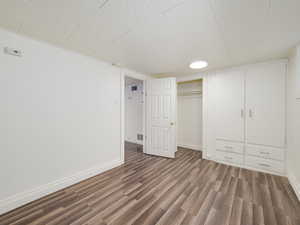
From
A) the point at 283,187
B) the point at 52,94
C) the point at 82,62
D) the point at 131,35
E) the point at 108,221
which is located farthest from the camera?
the point at 82,62

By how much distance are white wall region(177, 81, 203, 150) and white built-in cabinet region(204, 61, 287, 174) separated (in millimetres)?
707

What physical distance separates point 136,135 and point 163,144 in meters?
1.74

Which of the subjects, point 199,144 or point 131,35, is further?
point 199,144

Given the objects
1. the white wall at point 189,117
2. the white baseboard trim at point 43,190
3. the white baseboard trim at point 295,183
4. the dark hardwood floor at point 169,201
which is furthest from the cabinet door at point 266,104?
the white baseboard trim at point 43,190

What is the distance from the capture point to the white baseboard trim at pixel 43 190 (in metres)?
1.51

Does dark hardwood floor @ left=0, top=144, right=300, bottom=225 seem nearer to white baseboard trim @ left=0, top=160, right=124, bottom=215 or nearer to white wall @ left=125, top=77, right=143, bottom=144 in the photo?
white baseboard trim @ left=0, top=160, right=124, bottom=215

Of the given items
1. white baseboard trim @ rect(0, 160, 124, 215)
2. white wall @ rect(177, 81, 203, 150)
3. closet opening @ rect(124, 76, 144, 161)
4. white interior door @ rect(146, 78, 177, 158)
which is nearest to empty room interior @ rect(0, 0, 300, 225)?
white baseboard trim @ rect(0, 160, 124, 215)

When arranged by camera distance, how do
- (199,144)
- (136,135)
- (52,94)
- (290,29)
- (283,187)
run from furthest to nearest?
(136,135) → (199,144) → (283,187) → (52,94) → (290,29)

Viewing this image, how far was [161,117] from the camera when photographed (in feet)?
11.3

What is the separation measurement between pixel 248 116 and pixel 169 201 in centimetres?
245

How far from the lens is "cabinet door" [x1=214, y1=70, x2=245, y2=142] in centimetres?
277

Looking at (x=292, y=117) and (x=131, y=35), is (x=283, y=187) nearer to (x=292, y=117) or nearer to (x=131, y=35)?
(x=292, y=117)

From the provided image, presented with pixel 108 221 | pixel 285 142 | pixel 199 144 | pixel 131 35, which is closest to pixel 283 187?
pixel 285 142

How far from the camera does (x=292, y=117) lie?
6.82 feet
